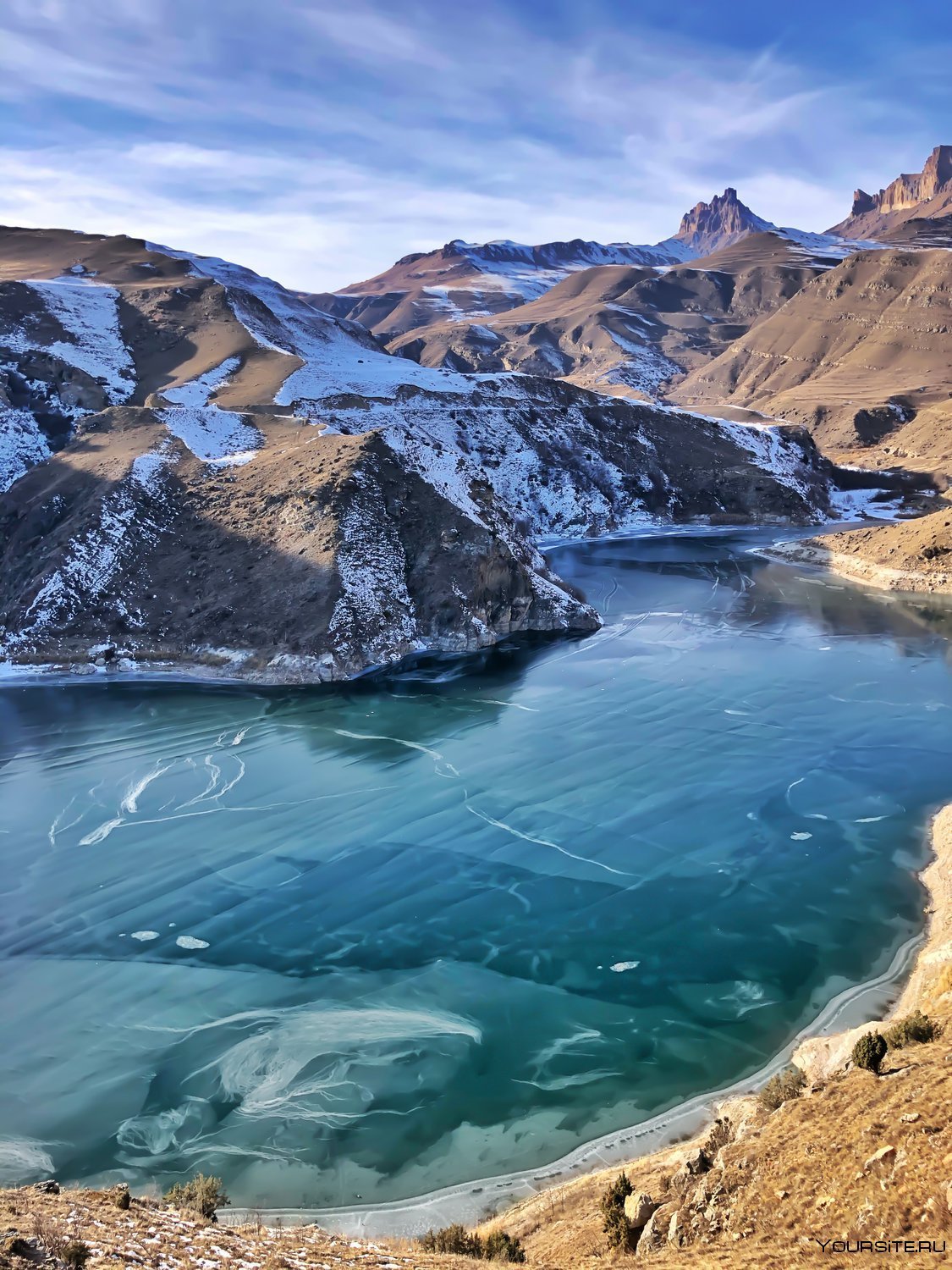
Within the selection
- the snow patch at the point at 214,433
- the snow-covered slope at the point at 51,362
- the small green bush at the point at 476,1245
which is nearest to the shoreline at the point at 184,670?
the snow patch at the point at 214,433

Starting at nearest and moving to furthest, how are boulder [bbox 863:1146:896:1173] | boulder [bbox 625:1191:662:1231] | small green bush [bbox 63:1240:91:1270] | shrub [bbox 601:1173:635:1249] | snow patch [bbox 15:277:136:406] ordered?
small green bush [bbox 63:1240:91:1270] → boulder [bbox 863:1146:896:1173] → shrub [bbox 601:1173:635:1249] → boulder [bbox 625:1191:662:1231] → snow patch [bbox 15:277:136:406]

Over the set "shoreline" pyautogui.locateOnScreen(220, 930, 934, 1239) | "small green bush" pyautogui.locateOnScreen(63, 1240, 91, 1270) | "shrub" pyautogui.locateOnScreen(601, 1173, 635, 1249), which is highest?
"small green bush" pyautogui.locateOnScreen(63, 1240, 91, 1270)

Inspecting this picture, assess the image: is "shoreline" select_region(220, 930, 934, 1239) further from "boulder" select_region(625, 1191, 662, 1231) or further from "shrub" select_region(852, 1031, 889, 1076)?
"boulder" select_region(625, 1191, 662, 1231)

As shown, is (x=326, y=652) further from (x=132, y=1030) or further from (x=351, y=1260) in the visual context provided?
(x=351, y=1260)

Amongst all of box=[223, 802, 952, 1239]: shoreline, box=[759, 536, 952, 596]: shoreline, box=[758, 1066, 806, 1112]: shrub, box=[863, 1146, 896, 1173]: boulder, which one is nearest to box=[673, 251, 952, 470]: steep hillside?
box=[759, 536, 952, 596]: shoreline

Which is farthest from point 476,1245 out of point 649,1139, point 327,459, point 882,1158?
point 327,459

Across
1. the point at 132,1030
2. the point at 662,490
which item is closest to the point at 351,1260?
the point at 132,1030
